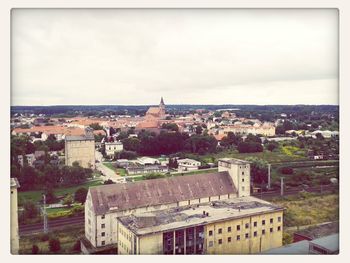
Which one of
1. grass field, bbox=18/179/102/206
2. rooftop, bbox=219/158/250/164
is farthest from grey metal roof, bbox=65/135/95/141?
rooftop, bbox=219/158/250/164


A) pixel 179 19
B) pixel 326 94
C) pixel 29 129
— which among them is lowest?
pixel 29 129

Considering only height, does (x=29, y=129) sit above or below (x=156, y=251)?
above

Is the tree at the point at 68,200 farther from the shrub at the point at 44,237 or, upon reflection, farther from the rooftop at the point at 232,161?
the rooftop at the point at 232,161

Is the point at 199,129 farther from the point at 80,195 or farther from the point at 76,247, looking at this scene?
the point at 76,247

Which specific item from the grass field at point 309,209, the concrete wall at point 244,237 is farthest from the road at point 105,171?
the grass field at point 309,209

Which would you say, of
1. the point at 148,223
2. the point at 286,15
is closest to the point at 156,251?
the point at 148,223

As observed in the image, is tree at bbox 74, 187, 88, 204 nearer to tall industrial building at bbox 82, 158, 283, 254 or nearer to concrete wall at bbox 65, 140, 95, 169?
tall industrial building at bbox 82, 158, 283, 254

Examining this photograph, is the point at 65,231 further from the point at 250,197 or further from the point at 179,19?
the point at 179,19
